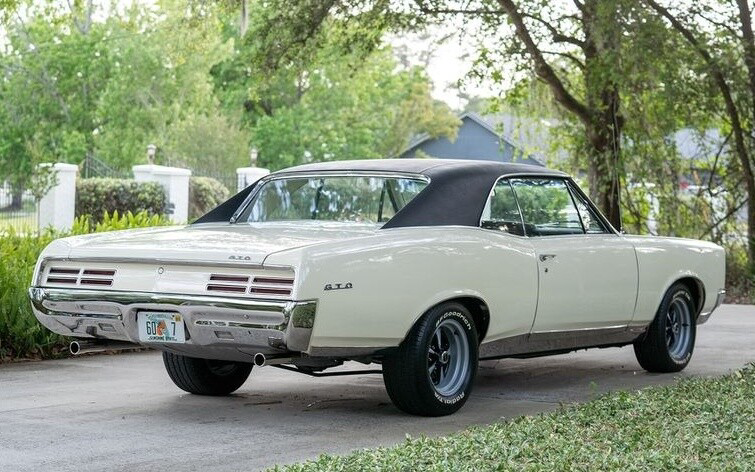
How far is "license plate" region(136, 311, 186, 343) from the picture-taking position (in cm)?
720

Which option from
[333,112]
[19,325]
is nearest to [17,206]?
[19,325]

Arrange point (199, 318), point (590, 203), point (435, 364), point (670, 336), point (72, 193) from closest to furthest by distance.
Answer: point (199, 318) → point (435, 364) → point (590, 203) → point (670, 336) → point (72, 193)

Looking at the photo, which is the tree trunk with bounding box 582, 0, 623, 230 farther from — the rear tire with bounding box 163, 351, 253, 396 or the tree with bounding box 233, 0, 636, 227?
the rear tire with bounding box 163, 351, 253, 396

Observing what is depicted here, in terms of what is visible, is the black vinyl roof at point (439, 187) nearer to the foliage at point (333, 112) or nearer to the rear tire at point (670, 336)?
the rear tire at point (670, 336)

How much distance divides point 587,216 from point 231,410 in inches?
117

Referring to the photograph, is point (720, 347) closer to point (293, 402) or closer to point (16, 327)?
point (293, 402)

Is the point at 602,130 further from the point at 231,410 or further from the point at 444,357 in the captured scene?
the point at 231,410

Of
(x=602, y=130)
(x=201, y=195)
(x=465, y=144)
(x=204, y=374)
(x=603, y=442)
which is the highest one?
(x=465, y=144)

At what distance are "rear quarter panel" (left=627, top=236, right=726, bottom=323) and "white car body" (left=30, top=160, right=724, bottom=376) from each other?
511 millimetres

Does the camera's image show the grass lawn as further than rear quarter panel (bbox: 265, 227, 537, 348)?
No

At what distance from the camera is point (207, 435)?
279 inches

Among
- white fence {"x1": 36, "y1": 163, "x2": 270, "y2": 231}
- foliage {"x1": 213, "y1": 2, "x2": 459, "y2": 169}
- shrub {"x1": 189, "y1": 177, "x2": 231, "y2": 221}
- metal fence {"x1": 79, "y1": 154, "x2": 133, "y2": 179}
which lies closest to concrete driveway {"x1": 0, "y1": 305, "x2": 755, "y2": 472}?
white fence {"x1": 36, "y1": 163, "x2": 270, "y2": 231}

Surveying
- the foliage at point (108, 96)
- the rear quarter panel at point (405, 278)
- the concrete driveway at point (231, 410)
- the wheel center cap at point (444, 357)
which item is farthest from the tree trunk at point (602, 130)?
the foliage at point (108, 96)

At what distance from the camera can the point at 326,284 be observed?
6.93 meters
